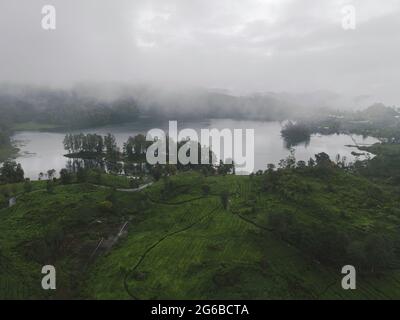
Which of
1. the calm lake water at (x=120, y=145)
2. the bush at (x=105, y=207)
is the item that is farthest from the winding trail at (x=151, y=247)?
the calm lake water at (x=120, y=145)

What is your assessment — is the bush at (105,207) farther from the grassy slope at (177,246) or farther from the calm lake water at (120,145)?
the calm lake water at (120,145)

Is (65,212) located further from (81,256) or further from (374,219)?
(374,219)

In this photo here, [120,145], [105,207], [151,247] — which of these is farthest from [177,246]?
[120,145]

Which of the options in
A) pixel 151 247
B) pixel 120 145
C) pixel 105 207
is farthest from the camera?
pixel 120 145

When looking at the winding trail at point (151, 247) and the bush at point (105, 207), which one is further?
the bush at point (105, 207)

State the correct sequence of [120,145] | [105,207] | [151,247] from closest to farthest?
1. [151,247]
2. [105,207]
3. [120,145]

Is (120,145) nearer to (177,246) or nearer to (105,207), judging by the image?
(105,207)

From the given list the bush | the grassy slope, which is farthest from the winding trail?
the bush
